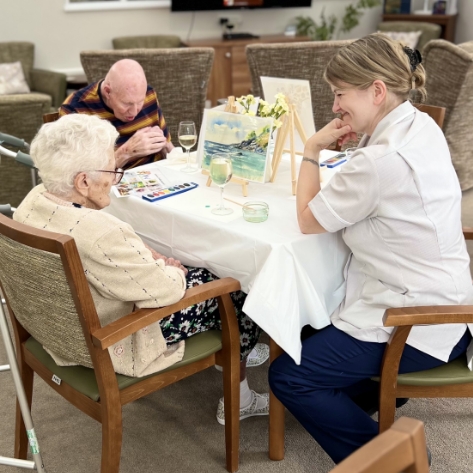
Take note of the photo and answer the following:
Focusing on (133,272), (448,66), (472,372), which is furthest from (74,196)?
(448,66)

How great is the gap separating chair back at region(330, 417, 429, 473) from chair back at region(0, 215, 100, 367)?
88 cm

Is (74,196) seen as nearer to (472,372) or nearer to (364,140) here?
(364,140)

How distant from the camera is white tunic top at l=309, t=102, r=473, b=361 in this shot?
169cm

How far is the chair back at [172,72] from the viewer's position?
12.5 ft

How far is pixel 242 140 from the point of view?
2.24m

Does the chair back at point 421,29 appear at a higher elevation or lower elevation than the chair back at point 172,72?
lower

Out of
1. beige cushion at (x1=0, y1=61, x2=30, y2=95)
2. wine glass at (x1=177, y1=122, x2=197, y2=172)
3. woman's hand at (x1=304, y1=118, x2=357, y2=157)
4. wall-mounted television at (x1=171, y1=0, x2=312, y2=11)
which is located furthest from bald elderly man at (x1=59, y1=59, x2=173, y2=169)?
wall-mounted television at (x1=171, y1=0, x2=312, y2=11)

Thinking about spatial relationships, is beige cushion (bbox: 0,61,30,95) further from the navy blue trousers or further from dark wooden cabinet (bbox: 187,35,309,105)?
the navy blue trousers

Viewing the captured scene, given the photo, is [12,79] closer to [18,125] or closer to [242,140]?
[18,125]

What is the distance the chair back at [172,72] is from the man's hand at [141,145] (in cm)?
126

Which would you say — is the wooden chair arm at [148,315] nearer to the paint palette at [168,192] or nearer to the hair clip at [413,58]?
the paint palette at [168,192]

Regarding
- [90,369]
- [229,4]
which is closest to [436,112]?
[90,369]

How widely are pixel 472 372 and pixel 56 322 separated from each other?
1.11 m

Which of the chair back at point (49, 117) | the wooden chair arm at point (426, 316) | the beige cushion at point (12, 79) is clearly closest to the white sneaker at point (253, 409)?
the wooden chair arm at point (426, 316)
